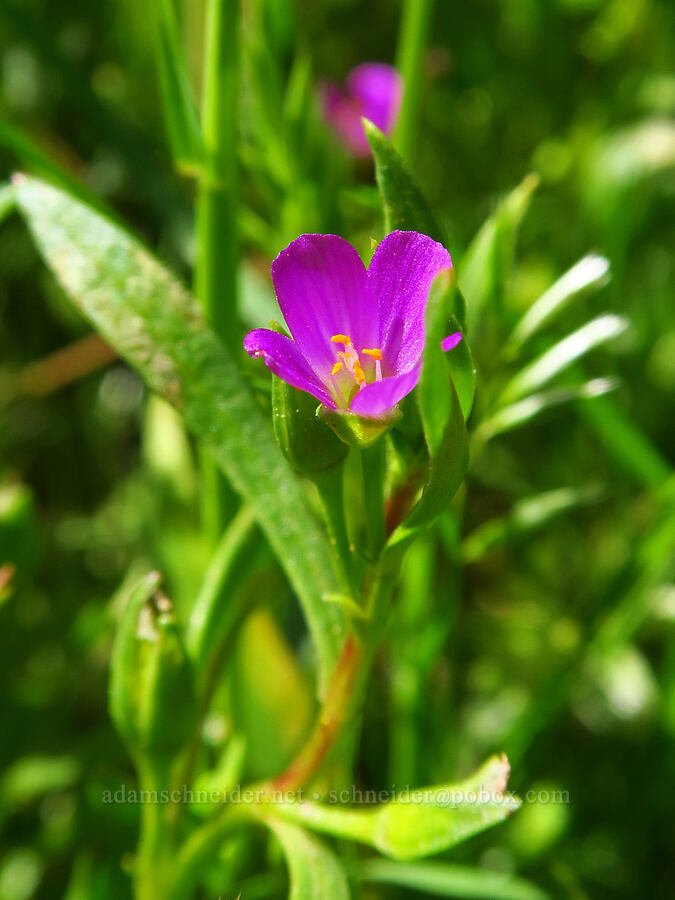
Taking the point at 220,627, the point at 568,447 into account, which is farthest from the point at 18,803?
the point at 568,447

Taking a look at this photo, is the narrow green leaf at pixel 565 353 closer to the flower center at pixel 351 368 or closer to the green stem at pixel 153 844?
the flower center at pixel 351 368

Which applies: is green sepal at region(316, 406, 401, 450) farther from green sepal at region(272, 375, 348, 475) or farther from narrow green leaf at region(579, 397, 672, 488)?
narrow green leaf at region(579, 397, 672, 488)

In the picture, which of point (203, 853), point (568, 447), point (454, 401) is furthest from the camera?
point (568, 447)

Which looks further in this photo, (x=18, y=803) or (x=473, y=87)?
(x=473, y=87)

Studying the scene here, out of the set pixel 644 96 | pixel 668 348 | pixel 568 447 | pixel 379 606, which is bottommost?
pixel 379 606

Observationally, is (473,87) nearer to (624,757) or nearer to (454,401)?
(624,757)

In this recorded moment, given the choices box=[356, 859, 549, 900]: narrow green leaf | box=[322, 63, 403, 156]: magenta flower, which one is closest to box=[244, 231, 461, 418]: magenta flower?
box=[356, 859, 549, 900]: narrow green leaf

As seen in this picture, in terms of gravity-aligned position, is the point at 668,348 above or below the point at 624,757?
above
